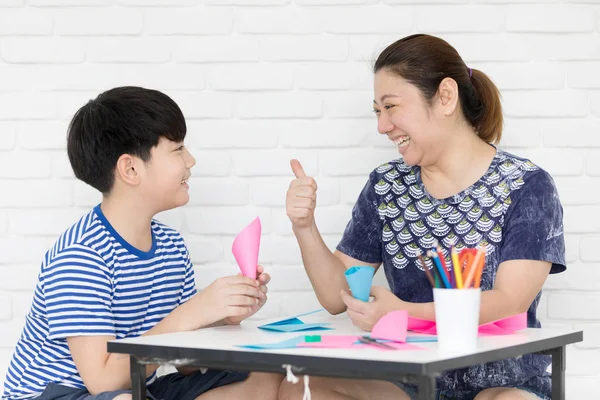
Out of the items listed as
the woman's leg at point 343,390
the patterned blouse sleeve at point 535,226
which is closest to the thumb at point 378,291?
the woman's leg at point 343,390

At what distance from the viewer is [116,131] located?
82.5 inches

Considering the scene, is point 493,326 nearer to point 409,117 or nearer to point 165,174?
point 409,117

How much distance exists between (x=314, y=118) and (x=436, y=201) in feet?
1.92

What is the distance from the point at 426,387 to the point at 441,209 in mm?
880

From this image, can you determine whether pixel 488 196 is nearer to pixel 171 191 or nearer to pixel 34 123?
pixel 171 191

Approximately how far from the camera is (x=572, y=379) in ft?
8.60

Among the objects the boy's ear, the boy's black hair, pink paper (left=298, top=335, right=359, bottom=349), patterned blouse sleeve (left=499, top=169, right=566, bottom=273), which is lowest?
pink paper (left=298, top=335, right=359, bottom=349)

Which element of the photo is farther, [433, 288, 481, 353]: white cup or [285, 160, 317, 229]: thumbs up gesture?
[285, 160, 317, 229]: thumbs up gesture

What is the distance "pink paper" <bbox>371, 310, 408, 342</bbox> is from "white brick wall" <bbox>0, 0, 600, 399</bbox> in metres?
1.06

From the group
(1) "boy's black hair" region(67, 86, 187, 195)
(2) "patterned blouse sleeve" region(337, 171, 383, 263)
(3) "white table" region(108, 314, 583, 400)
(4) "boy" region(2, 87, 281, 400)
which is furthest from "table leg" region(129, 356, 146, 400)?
(2) "patterned blouse sleeve" region(337, 171, 383, 263)

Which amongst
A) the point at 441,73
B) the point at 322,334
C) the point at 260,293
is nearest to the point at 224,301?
the point at 260,293

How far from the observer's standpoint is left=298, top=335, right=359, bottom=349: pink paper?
1.54m

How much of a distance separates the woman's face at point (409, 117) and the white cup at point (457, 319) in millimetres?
764

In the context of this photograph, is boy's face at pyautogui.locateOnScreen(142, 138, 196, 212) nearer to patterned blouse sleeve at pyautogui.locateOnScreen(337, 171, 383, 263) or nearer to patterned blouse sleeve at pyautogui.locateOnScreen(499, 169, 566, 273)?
patterned blouse sleeve at pyautogui.locateOnScreen(337, 171, 383, 263)
